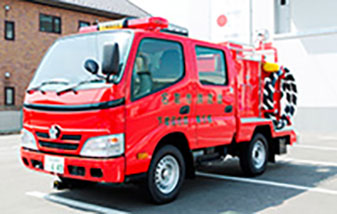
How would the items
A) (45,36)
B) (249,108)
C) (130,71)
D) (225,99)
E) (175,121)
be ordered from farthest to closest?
(45,36) < (249,108) < (225,99) < (175,121) < (130,71)

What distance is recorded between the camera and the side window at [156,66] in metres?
5.16

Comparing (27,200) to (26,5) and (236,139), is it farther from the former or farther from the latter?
(26,5)

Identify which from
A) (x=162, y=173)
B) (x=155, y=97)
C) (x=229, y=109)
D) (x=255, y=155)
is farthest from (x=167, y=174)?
(x=255, y=155)

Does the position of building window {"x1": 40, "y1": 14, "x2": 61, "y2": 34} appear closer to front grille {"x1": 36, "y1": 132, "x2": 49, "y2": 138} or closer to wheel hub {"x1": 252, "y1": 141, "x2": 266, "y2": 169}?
wheel hub {"x1": 252, "y1": 141, "x2": 266, "y2": 169}

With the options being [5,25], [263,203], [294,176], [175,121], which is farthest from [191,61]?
[5,25]

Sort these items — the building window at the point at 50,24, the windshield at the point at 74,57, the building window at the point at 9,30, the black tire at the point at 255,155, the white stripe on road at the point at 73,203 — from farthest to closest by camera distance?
the building window at the point at 50,24
the building window at the point at 9,30
the black tire at the point at 255,155
the white stripe on road at the point at 73,203
the windshield at the point at 74,57

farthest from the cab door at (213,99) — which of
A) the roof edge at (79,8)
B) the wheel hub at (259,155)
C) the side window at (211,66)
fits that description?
the roof edge at (79,8)

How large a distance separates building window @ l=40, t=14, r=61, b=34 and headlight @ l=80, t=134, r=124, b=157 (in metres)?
20.8

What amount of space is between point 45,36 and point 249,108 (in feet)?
63.4

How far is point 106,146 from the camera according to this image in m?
4.83

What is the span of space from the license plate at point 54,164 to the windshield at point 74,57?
0.91 metres

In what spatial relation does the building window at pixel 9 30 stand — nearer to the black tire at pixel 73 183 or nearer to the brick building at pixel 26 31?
the brick building at pixel 26 31

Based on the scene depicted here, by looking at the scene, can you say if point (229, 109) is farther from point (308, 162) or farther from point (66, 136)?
point (308, 162)

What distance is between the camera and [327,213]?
17.3ft
